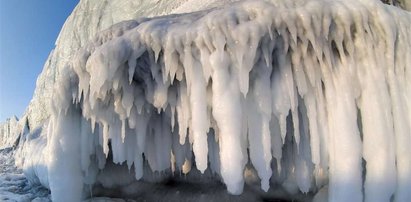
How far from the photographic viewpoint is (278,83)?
358cm

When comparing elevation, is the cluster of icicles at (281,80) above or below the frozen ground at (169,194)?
above

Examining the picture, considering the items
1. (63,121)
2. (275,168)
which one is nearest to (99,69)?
(63,121)

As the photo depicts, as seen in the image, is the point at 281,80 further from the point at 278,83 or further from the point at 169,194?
the point at 169,194

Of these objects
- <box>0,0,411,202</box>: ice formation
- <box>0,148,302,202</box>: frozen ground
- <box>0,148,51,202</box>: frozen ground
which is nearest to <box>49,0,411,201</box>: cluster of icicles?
<box>0,0,411,202</box>: ice formation

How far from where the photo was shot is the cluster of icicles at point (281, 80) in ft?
10.7

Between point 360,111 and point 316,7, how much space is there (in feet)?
3.76

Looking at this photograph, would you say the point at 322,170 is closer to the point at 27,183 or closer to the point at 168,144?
the point at 168,144

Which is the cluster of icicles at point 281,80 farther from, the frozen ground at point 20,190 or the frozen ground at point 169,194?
the frozen ground at point 20,190

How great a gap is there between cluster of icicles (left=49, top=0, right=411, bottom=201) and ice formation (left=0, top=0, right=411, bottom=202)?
10mm

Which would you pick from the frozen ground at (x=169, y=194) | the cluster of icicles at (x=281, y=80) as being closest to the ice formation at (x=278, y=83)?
the cluster of icicles at (x=281, y=80)

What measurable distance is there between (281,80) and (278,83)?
0.04 m

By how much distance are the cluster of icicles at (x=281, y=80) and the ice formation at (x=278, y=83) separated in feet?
0.03

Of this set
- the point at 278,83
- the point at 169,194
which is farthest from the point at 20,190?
the point at 278,83

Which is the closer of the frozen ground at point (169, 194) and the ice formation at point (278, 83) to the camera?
the ice formation at point (278, 83)
